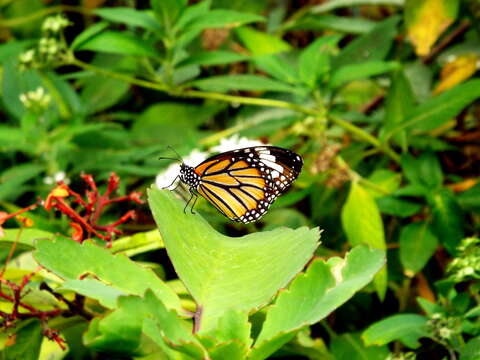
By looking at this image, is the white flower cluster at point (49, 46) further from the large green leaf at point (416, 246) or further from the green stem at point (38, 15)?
the large green leaf at point (416, 246)

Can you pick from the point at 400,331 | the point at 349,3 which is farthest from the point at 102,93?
the point at 400,331

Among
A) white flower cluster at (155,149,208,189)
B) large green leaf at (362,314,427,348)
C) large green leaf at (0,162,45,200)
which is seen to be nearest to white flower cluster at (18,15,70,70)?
large green leaf at (0,162,45,200)

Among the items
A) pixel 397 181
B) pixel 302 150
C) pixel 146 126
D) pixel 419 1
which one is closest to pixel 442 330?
pixel 397 181

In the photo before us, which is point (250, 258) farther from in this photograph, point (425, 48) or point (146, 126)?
point (146, 126)

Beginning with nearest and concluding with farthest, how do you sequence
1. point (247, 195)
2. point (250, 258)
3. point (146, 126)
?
point (250, 258) < point (247, 195) < point (146, 126)

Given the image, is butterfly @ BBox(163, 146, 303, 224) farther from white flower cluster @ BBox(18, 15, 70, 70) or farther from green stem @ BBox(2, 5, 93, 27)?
green stem @ BBox(2, 5, 93, 27)
